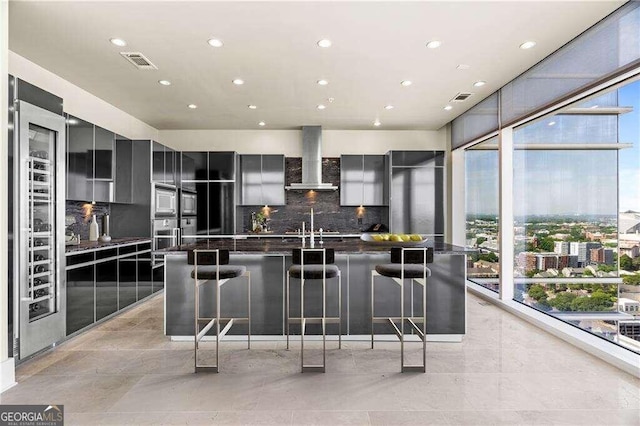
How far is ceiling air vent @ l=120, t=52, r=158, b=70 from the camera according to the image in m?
3.51

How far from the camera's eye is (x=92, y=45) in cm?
333

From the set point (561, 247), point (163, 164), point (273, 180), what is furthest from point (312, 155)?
point (561, 247)

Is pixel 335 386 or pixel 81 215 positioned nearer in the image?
pixel 335 386

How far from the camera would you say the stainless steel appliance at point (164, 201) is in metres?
5.03

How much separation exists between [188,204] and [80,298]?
258 cm

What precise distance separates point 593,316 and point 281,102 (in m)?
4.54

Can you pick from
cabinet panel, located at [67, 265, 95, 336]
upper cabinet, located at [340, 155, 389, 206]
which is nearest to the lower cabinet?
cabinet panel, located at [67, 265, 95, 336]

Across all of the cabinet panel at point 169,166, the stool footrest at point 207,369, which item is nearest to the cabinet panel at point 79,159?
the cabinet panel at point 169,166

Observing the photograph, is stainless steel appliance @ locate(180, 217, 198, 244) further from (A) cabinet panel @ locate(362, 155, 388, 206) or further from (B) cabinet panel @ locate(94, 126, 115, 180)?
(A) cabinet panel @ locate(362, 155, 388, 206)

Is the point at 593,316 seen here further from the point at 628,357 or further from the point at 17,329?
the point at 17,329

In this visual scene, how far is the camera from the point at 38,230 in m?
2.98

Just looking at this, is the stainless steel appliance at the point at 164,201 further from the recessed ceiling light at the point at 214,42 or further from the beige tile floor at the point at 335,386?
the recessed ceiling light at the point at 214,42

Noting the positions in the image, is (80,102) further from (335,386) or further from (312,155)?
(335,386)

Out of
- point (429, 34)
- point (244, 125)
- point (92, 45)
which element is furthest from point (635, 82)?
point (244, 125)
